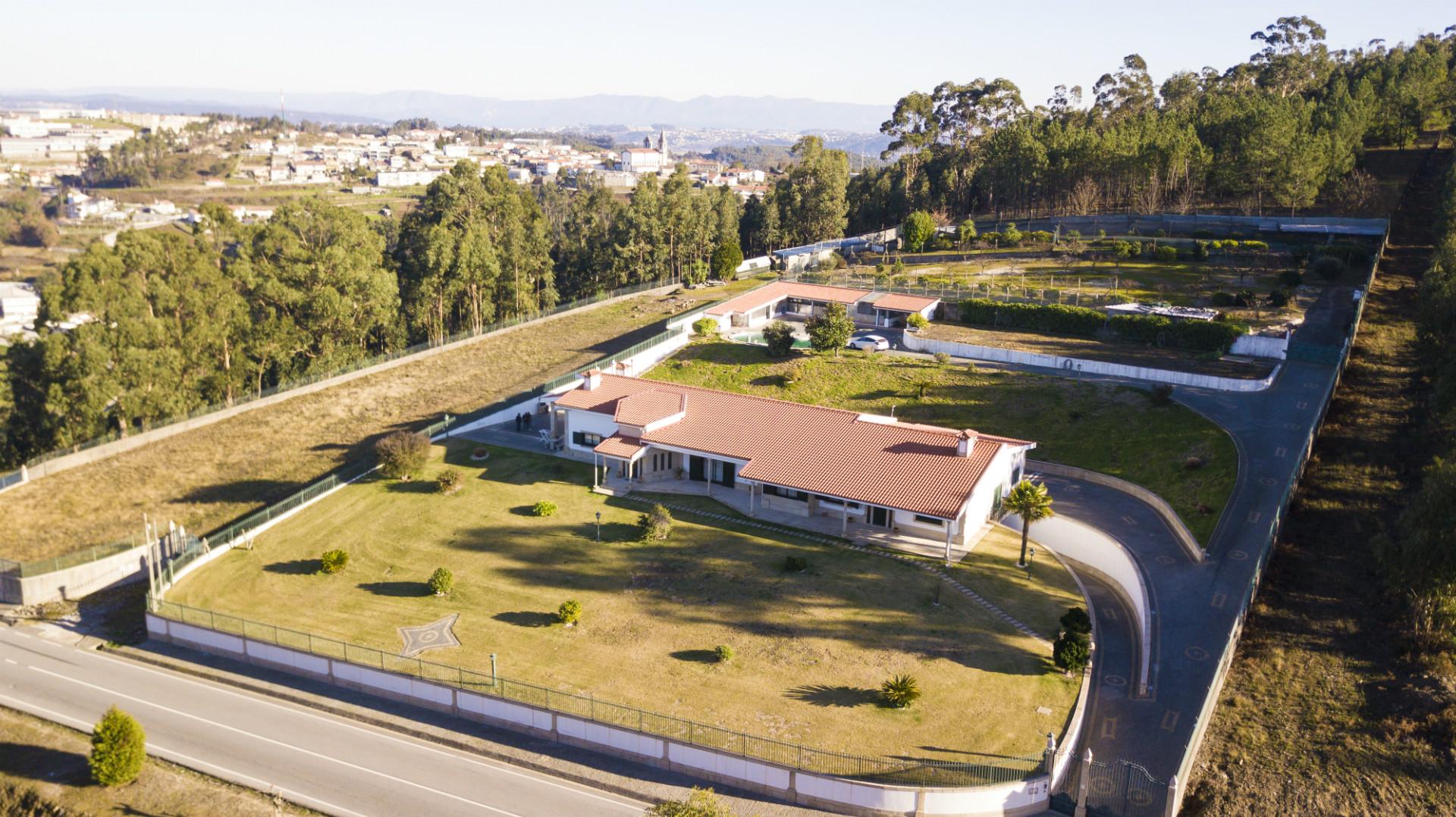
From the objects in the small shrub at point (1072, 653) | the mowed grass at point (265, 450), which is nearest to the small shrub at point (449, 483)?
the mowed grass at point (265, 450)

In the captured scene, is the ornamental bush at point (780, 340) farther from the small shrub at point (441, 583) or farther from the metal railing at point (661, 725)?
the metal railing at point (661, 725)

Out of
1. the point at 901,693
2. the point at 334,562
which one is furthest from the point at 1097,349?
the point at 334,562

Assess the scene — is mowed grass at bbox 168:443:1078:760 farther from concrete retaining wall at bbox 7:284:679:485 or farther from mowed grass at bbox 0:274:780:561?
concrete retaining wall at bbox 7:284:679:485

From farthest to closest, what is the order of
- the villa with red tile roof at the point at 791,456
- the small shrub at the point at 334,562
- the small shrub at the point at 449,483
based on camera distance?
the small shrub at the point at 449,483, the villa with red tile roof at the point at 791,456, the small shrub at the point at 334,562

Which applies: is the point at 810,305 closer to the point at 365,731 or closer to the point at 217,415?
the point at 217,415

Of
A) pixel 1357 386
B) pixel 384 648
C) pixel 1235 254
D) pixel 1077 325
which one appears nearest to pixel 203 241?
pixel 384 648

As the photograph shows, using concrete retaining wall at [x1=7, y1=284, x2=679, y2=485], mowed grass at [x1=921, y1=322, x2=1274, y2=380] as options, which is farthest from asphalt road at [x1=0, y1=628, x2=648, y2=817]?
mowed grass at [x1=921, y1=322, x2=1274, y2=380]

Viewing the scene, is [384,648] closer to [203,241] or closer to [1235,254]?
[203,241]
